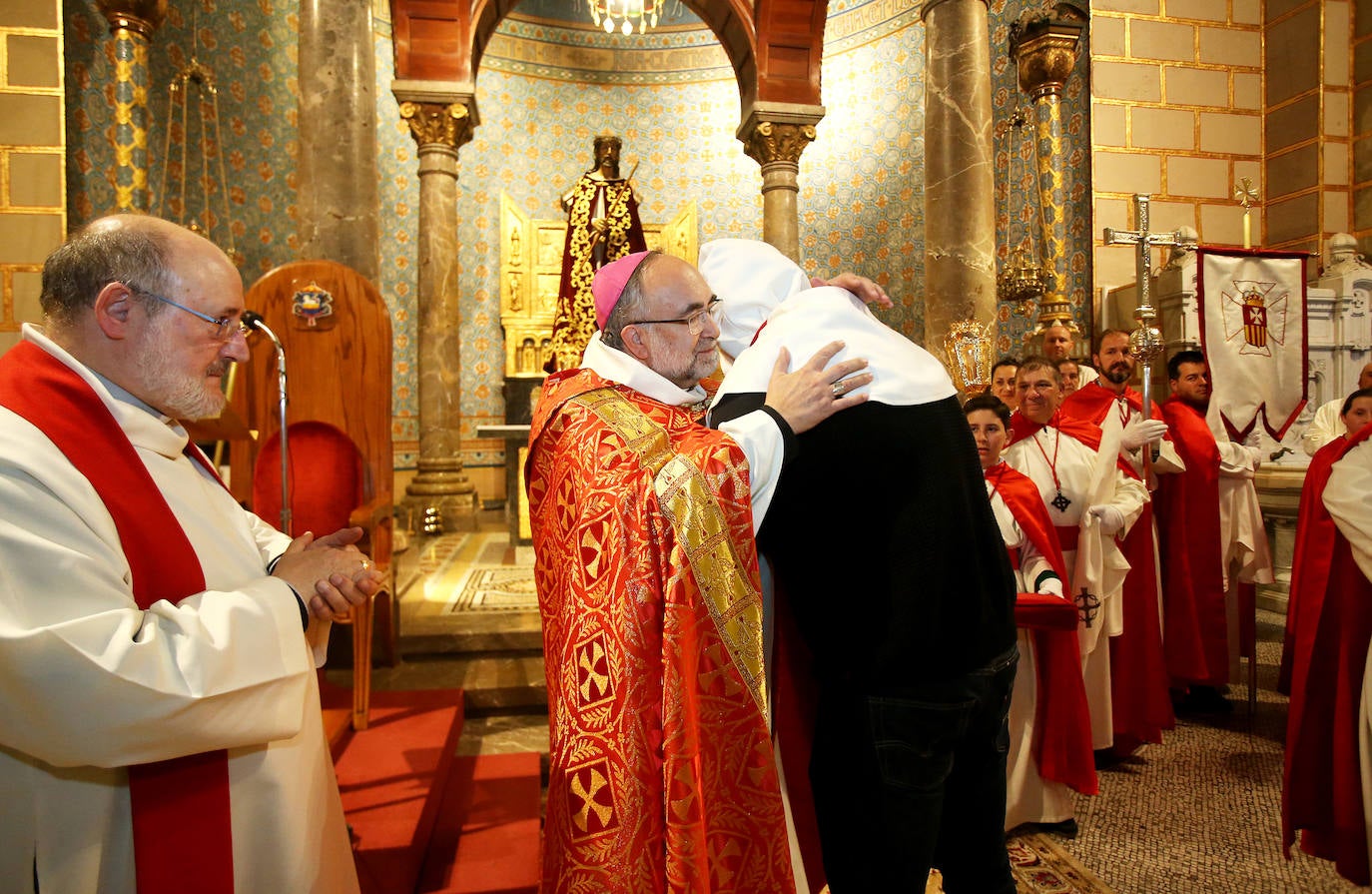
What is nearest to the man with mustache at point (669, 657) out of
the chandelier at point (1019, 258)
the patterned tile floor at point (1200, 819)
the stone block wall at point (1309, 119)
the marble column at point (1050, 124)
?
the patterned tile floor at point (1200, 819)

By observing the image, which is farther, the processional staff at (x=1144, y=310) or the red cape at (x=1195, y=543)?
the red cape at (x=1195, y=543)

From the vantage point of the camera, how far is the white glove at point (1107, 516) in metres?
3.58

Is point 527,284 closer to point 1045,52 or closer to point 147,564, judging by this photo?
point 1045,52

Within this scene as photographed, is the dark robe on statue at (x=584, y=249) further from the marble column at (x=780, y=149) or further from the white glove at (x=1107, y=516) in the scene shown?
the white glove at (x=1107, y=516)

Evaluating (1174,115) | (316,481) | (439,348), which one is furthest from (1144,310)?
(439,348)

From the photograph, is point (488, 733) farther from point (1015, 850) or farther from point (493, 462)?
point (493, 462)

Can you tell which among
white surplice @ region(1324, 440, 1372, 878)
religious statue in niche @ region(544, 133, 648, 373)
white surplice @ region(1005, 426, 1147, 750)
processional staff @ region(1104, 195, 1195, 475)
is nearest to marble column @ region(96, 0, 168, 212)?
religious statue in niche @ region(544, 133, 648, 373)

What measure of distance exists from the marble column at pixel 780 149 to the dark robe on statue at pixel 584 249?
1.98 m

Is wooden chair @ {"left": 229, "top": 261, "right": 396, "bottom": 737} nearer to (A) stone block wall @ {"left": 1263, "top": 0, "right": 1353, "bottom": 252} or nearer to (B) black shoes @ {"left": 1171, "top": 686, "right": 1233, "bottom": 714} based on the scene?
(B) black shoes @ {"left": 1171, "top": 686, "right": 1233, "bottom": 714}

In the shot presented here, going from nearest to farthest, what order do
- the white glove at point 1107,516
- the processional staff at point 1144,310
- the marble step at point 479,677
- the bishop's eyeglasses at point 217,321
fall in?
the bishop's eyeglasses at point 217,321 → the white glove at point 1107,516 → the processional staff at point 1144,310 → the marble step at point 479,677

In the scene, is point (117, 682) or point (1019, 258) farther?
point (1019, 258)

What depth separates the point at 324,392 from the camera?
3.98 metres

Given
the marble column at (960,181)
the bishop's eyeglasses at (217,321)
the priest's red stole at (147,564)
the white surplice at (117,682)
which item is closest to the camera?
the white surplice at (117,682)

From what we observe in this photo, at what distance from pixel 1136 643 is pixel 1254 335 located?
362cm
